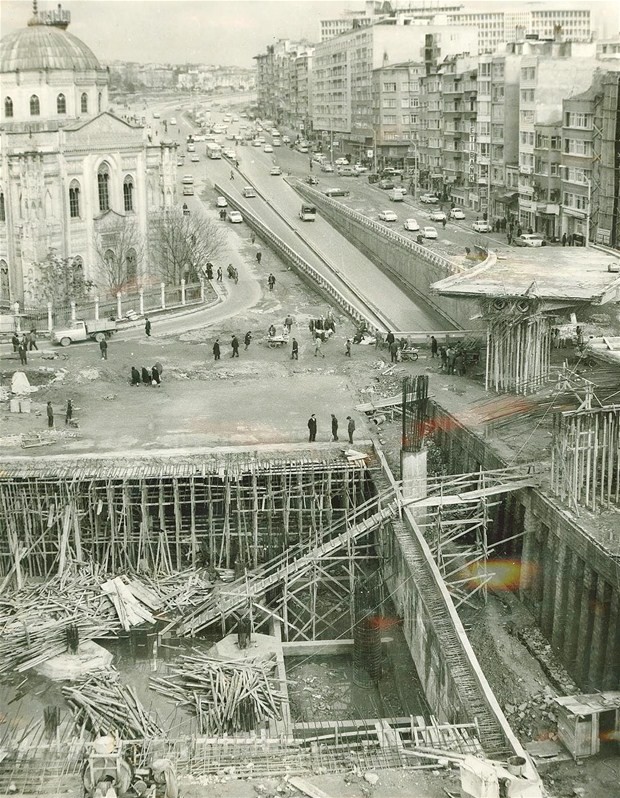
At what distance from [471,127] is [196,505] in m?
62.9

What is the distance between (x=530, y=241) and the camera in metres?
64.4

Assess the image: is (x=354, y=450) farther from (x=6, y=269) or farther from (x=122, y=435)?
(x=6, y=269)

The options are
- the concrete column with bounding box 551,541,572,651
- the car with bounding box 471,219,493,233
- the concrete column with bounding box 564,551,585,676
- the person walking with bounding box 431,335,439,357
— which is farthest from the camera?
the car with bounding box 471,219,493,233

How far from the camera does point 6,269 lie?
61875 mm

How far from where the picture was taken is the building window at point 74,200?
204ft

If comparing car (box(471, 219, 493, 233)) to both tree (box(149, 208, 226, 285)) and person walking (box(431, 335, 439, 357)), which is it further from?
person walking (box(431, 335, 439, 357))

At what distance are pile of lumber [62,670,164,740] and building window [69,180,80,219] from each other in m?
41.7

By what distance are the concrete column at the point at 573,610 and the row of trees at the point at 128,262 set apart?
128 feet

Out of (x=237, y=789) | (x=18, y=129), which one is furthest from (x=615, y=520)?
(x=18, y=129)

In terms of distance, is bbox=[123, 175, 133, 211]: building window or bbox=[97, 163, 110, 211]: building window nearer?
bbox=[97, 163, 110, 211]: building window

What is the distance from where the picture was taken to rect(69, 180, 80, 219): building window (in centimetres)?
6212

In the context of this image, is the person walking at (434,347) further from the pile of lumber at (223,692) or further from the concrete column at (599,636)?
the concrete column at (599,636)

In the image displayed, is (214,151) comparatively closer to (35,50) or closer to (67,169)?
(35,50)

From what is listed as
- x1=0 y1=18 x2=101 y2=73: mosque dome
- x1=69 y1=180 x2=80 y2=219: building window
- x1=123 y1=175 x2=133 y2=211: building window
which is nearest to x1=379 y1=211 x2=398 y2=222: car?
x1=123 y1=175 x2=133 y2=211: building window
